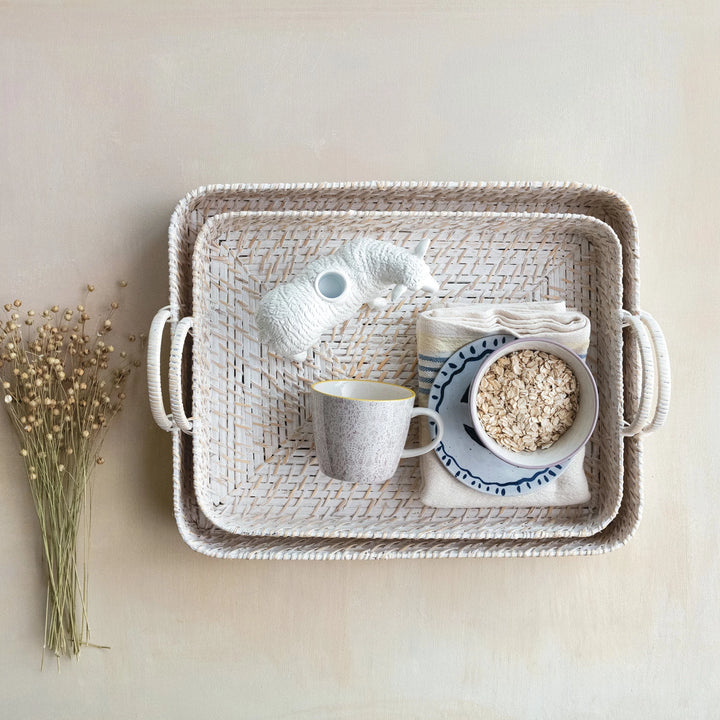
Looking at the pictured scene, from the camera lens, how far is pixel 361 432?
2.47 feet

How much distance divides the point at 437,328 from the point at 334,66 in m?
0.43

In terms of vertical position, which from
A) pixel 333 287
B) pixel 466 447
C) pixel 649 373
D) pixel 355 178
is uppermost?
pixel 355 178

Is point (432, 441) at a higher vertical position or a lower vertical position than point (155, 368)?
lower

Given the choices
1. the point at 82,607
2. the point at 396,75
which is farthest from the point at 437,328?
the point at 82,607

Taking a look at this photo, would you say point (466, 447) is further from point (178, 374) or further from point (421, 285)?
point (178, 374)

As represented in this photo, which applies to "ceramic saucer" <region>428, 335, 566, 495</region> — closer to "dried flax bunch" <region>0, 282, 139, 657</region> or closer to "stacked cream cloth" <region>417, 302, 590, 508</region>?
"stacked cream cloth" <region>417, 302, 590, 508</region>

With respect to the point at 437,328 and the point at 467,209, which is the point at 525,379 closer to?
the point at 437,328

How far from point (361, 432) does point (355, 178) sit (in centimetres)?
40

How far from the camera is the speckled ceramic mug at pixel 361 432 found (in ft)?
2.45

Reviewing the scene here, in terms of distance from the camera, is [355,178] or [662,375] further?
[355,178]

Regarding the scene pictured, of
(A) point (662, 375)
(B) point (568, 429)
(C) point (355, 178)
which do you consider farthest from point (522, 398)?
(C) point (355, 178)

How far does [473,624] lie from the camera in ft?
3.05

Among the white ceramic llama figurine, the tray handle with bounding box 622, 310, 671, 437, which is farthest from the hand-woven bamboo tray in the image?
the white ceramic llama figurine

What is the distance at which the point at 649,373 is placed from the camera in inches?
31.7
